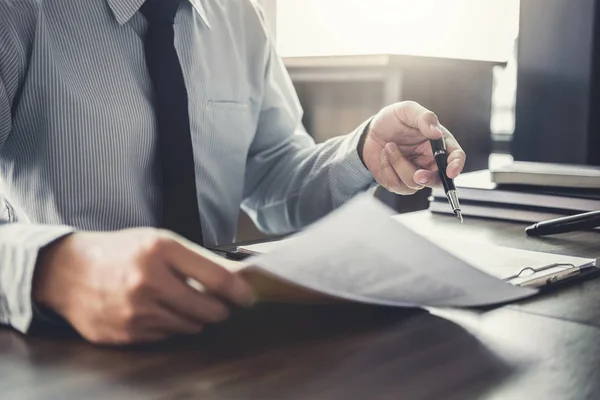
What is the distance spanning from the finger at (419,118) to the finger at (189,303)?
1.69 ft

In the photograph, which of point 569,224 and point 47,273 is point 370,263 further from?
point 569,224

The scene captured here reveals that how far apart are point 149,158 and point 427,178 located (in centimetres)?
38

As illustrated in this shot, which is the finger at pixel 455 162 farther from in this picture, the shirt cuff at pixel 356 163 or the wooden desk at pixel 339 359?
the wooden desk at pixel 339 359

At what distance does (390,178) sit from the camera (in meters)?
1.08

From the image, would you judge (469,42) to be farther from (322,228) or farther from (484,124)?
(322,228)

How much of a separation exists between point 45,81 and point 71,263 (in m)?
0.44

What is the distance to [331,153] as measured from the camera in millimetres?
1220

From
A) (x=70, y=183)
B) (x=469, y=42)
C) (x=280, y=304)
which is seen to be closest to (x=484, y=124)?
(x=469, y=42)

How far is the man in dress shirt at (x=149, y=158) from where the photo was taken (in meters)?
0.53

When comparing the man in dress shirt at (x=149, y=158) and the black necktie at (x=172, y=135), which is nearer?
the man in dress shirt at (x=149, y=158)

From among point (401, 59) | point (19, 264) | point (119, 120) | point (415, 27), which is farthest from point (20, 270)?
point (415, 27)

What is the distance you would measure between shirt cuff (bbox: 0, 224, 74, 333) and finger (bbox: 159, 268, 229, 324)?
0.11 metres

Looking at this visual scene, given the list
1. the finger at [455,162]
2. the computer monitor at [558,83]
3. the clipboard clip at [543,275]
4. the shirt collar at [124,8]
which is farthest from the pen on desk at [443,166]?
the computer monitor at [558,83]

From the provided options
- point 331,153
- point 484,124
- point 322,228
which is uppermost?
point 322,228
